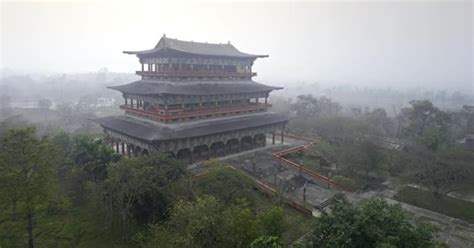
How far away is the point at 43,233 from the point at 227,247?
1241cm

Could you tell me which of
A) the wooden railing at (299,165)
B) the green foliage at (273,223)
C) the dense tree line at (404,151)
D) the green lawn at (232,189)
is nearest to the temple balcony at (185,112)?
the wooden railing at (299,165)

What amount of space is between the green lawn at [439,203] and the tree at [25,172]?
25.2 m

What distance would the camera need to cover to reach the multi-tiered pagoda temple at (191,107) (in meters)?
28.4

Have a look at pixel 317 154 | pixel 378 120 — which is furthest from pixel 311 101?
pixel 317 154

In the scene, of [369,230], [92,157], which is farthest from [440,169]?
[92,157]

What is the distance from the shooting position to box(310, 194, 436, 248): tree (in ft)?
40.1

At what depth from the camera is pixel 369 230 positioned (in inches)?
488

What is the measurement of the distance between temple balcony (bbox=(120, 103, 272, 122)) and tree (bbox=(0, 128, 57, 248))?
1158cm

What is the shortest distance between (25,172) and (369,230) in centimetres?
1670

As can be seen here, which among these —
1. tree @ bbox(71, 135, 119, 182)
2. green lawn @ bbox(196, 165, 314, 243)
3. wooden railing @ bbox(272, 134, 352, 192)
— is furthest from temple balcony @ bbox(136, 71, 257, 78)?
green lawn @ bbox(196, 165, 314, 243)

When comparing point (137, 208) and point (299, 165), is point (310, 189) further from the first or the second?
point (137, 208)

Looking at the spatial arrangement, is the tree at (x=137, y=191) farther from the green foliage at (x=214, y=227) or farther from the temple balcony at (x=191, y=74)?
the temple balcony at (x=191, y=74)

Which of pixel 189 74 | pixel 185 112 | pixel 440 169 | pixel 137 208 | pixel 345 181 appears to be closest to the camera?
pixel 137 208

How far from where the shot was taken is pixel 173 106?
30.0 metres
